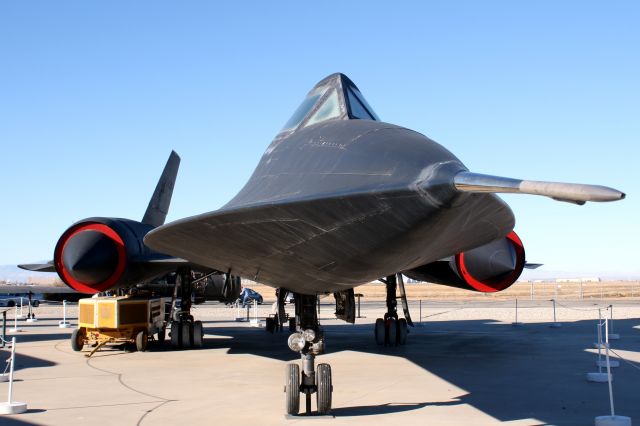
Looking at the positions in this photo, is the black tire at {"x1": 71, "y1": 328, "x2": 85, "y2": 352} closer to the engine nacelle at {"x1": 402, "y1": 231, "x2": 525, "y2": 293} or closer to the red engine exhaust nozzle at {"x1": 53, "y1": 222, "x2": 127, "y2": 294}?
the red engine exhaust nozzle at {"x1": 53, "y1": 222, "x2": 127, "y2": 294}

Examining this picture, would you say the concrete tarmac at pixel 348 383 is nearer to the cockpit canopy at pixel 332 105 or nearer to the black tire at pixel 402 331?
the black tire at pixel 402 331

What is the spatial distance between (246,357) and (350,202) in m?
8.41

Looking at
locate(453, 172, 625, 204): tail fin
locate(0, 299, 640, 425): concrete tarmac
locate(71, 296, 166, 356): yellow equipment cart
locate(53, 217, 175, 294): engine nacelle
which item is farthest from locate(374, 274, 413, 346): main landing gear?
locate(453, 172, 625, 204): tail fin

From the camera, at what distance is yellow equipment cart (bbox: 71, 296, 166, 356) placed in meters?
12.7

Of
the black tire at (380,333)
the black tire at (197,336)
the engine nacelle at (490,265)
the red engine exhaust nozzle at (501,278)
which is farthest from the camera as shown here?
the black tire at (380,333)

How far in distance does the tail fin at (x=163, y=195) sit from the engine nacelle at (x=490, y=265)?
7.42 m

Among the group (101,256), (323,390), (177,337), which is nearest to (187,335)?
(177,337)

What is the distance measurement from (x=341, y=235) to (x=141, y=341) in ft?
31.0

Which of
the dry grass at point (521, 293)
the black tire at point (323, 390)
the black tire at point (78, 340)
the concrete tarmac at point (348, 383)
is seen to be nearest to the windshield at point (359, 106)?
the black tire at point (323, 390)

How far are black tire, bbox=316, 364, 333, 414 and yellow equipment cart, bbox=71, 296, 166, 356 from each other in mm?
7054

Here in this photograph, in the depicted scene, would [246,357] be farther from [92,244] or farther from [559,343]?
[559,343]

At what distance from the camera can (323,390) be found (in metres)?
6.63

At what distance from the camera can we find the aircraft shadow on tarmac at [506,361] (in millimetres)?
7078

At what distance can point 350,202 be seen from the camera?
4.49m
